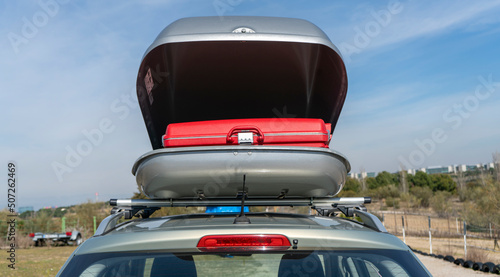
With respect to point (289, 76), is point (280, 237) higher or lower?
lower

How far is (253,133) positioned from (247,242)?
1844 mm

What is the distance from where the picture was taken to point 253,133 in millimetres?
4043

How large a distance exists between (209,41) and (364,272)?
2109 mm

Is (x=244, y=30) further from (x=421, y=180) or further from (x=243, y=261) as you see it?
(x=421, y=180)

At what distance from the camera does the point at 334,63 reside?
4879mm

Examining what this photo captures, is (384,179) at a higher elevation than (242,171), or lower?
higher

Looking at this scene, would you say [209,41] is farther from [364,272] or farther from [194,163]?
[364,272]

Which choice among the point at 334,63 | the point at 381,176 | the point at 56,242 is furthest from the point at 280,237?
the point at 381,176

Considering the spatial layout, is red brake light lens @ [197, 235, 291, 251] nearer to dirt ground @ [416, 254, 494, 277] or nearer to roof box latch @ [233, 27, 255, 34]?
roof box latch @ [233, 27, 255, 34]

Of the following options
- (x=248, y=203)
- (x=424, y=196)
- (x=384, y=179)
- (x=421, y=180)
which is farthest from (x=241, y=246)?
(x=421, y=180)

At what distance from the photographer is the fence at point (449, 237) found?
20627 millimetres

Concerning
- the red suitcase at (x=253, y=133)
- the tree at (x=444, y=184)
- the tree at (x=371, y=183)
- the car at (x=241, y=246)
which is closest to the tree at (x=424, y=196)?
the tree at (x=444, y=184)

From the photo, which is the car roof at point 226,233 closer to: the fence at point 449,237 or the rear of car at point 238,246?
the rear of car at point 238,246

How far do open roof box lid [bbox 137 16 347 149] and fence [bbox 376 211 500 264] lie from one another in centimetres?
1320
